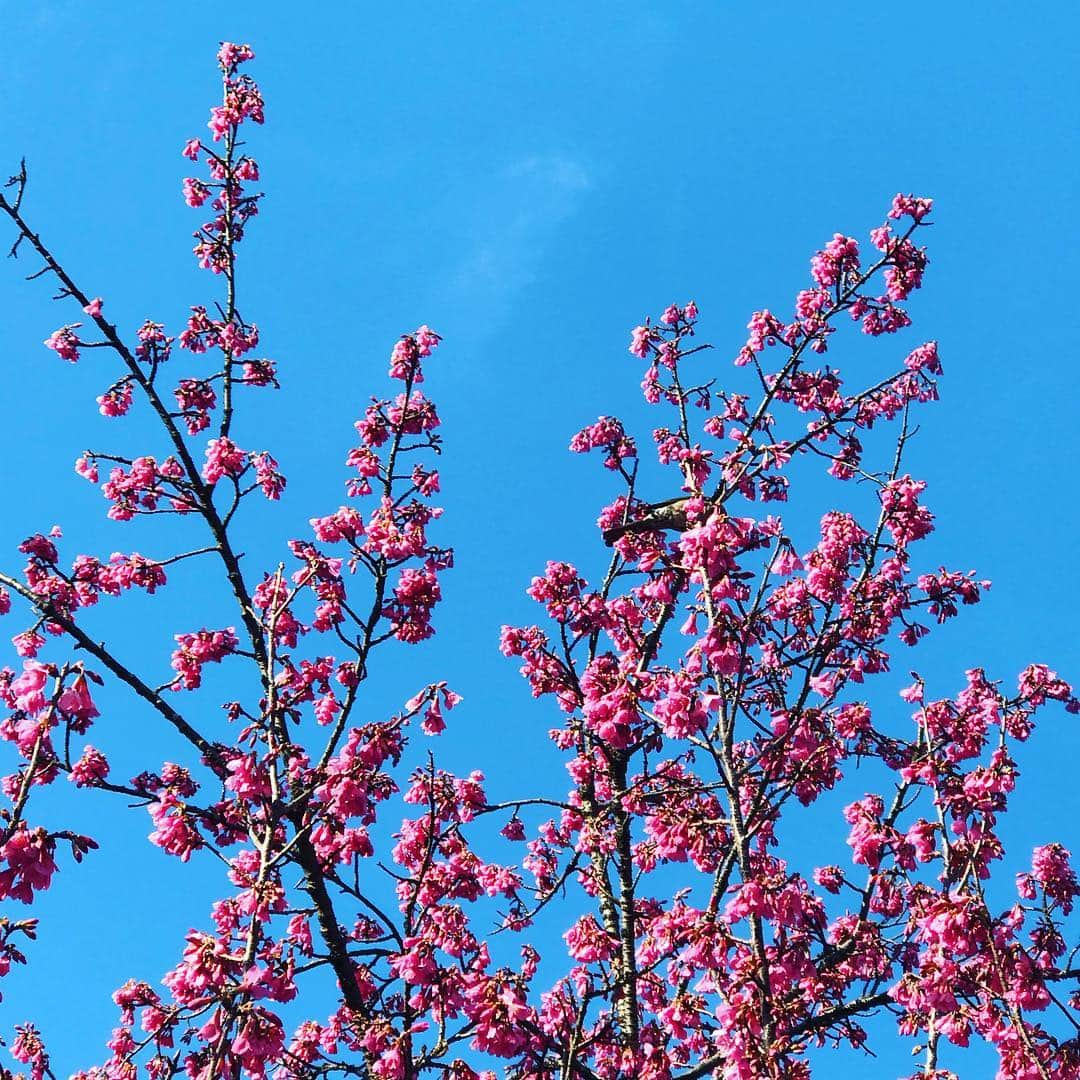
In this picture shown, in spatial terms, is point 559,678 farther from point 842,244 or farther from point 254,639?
point 842,244

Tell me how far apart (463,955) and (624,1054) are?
175cm

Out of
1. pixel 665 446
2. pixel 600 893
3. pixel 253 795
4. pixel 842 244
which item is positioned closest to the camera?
pixel 253 795

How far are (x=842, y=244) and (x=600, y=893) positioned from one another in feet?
22.7

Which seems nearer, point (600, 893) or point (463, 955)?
point (463, 955)

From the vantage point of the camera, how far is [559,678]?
11.1m

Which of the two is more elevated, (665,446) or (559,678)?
(665,446)

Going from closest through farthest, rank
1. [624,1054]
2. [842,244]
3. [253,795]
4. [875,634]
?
[253,795], [624,1054], [875,634], [842,244]

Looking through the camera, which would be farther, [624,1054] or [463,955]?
[624,1054]

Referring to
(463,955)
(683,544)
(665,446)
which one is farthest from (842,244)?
(463,955)

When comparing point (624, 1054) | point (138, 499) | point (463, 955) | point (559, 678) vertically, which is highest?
point (138, 499)

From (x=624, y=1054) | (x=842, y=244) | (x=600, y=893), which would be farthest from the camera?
(x=842, y=244)

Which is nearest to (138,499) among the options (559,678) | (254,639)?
(254,639)

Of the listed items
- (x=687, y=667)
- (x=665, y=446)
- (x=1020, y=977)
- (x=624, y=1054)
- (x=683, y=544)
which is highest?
(x=665, y=446)

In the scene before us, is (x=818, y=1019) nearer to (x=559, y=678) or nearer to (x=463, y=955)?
(x=463, y=955)
